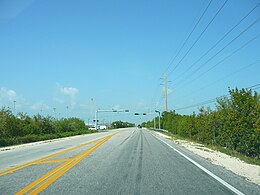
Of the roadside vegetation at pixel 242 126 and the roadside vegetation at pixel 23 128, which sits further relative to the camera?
the roadside vegetation at pixel 23 128

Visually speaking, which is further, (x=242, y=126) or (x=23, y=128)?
(x=23, y=128)

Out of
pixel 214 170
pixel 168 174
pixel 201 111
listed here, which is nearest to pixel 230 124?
pixel 214 170

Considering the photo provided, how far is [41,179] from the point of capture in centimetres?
956

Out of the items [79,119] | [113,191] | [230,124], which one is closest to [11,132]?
[230,124]

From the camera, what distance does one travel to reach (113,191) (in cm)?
780

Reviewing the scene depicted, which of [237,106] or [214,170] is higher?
[237,106]

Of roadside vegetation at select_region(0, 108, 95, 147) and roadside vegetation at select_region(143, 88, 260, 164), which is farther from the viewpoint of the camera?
roadside vegetation at select_region(0, 108, 95, 147)

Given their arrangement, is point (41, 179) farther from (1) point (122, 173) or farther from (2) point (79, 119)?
(2) point (79, 119)

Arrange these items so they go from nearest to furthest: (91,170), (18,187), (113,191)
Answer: (113,191) < (18,187) < (91,170)

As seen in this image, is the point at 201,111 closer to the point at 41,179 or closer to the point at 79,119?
the point at 41,179

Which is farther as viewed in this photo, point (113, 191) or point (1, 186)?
point (1, 186)

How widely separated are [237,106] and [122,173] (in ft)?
41.3

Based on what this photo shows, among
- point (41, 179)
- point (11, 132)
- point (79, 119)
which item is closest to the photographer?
point (41, 179)

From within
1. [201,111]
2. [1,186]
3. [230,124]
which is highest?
[201,111]
